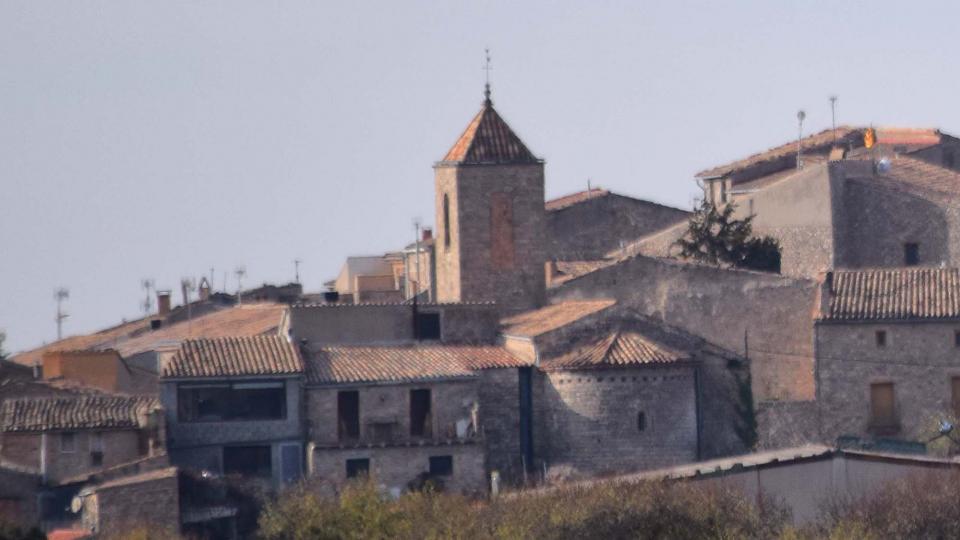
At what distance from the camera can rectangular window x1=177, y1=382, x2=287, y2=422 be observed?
6612 centimetres

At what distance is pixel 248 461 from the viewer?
65875mm

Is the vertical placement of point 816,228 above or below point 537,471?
above

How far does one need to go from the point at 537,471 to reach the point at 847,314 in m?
6.63

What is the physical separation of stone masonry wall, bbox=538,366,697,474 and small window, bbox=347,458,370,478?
3.45 meters

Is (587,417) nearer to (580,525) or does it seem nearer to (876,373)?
(876,373)

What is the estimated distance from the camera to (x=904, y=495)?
178 ft

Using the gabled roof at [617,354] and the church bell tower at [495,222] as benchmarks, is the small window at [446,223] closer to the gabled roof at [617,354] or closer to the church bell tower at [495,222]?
the church bell tower at [495,222]

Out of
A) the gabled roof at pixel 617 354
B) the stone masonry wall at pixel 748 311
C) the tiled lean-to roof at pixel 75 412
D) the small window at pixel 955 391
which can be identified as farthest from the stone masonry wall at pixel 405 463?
the small window at pixel 955 391

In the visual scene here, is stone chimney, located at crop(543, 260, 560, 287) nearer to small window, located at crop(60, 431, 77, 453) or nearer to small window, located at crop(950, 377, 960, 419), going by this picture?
small window, located at crop(950, 377, 960, 419)

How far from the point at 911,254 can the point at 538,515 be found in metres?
21.9

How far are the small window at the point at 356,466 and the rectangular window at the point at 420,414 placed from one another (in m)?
1.30

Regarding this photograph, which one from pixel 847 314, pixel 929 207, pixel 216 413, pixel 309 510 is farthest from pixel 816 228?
pixel 309 510

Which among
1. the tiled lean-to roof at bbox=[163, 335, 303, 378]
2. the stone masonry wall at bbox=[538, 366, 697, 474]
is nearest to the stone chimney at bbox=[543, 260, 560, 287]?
the stone masonry wall at bbox=[538, 366, 697, 474]

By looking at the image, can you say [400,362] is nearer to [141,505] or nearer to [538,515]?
[141,505]
